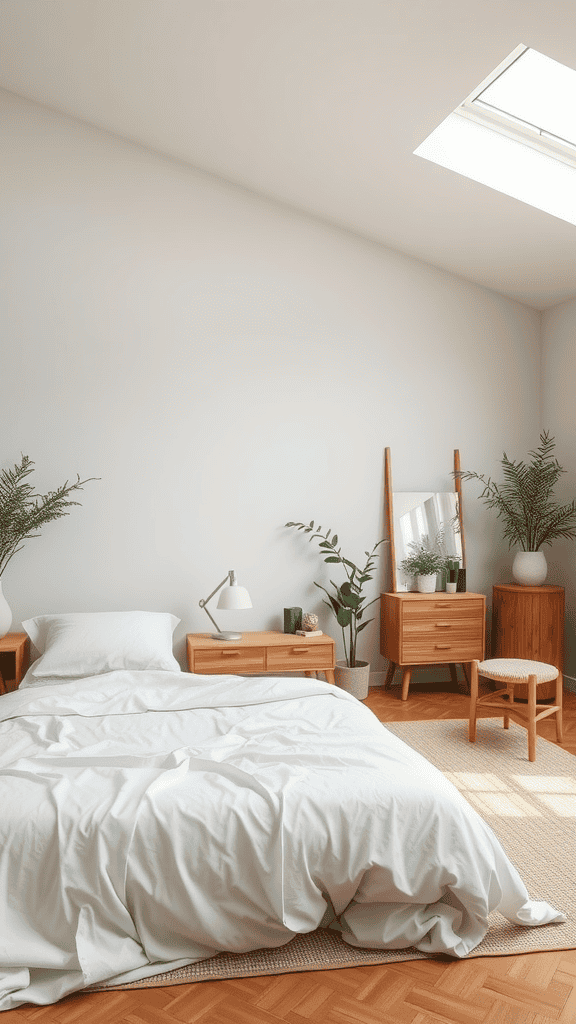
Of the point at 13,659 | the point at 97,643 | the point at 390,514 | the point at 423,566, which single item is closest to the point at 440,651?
the point at 423,566

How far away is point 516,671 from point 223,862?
236 centimetres

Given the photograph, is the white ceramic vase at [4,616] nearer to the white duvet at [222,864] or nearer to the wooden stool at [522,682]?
the white duvet at [222,864]

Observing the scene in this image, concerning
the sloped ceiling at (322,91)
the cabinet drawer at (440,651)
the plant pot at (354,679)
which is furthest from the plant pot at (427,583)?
the sloped ceiling at (322,91)

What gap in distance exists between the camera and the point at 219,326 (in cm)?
502

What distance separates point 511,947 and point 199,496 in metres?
3.35

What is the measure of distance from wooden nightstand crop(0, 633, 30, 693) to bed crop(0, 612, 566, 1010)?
70.6 inches

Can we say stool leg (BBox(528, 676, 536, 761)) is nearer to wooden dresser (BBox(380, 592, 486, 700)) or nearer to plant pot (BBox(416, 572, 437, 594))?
wooden dresser (BBox(380, 592, 486, 700))

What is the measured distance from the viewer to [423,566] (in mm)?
5242

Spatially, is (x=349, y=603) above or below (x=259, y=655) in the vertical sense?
above

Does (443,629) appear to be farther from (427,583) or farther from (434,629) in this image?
(427,583)

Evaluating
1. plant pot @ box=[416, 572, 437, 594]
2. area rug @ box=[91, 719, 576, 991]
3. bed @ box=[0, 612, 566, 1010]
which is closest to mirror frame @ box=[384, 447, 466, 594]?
plant pot @ box=[416, 572, 437, 594]

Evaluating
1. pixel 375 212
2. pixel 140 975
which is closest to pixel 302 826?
pixel 140 975

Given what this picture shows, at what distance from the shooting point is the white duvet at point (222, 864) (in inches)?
80.7

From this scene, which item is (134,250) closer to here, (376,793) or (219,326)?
(219,326)
